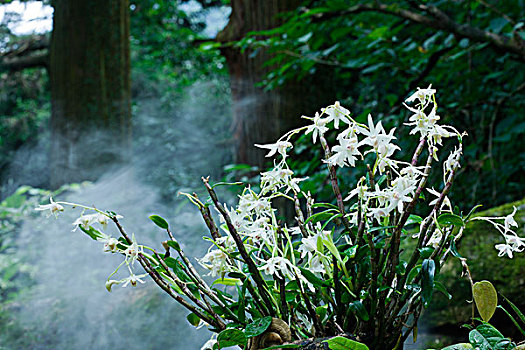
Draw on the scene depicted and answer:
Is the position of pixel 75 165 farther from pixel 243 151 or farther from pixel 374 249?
pixel 374 249

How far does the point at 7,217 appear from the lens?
2.62 m

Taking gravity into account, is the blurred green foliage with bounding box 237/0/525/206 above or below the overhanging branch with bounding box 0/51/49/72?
above

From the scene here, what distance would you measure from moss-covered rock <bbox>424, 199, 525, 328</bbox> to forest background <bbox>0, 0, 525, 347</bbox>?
374mm

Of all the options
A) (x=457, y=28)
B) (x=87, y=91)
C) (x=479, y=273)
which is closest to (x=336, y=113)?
(x=479, y=273)

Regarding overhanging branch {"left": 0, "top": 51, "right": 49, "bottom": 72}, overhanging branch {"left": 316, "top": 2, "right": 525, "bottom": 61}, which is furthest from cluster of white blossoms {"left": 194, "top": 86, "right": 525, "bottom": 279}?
overhanging branch {"left": 0, "top": 51, "right": 49, "bottom": 72}

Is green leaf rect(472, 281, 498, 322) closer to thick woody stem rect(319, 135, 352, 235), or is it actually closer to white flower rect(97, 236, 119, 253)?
thick woody stem rect(319, 135, 352, 235)

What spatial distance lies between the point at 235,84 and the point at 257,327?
1.79 m

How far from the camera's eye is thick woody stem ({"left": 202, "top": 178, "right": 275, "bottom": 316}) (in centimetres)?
45

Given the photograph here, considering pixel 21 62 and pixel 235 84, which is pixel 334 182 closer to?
pixel 235 84

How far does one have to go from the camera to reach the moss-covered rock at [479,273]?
917mm

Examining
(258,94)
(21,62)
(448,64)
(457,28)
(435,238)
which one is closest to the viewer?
(435,238)

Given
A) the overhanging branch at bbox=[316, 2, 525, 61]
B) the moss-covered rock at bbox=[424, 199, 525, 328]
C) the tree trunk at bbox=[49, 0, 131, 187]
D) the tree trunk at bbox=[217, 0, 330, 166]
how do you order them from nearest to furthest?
the moss-covered rock at bbox=[424, 199, 525, 328], the overhanging branch at bbox=[316, 2, 525, 61], the tree trunk at bbox=[217, 0, 330, 166], the tree trunk at bbox=[49, 0, 131, 187]

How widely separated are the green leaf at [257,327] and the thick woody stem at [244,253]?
0.11 ft

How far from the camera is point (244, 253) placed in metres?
0.46
